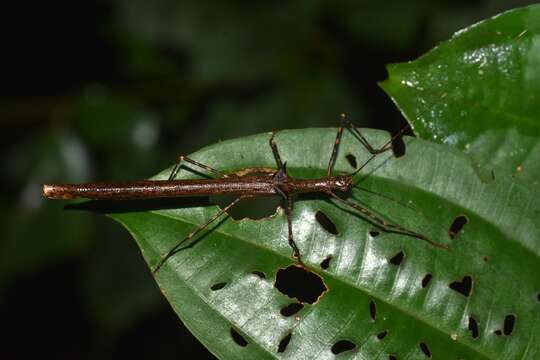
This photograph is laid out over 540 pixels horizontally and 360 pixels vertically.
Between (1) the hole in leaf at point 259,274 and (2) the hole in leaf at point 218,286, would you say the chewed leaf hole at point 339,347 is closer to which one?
(1) the hole in leaf at point 259,274

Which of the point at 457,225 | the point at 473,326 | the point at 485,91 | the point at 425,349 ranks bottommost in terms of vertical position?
the point at 425,349

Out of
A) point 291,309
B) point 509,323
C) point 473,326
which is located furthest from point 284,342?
point 509,323

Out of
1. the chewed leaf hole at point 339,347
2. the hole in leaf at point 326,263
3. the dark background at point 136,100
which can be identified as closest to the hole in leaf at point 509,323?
the chewed leaf hole at point 339,347

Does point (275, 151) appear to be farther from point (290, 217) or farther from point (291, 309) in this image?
point (291, 309)

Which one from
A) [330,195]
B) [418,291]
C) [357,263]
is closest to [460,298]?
[418,291]

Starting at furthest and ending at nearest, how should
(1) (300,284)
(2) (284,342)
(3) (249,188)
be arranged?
(3) (249,188) < (1) (300,284) < (2) (284,342)

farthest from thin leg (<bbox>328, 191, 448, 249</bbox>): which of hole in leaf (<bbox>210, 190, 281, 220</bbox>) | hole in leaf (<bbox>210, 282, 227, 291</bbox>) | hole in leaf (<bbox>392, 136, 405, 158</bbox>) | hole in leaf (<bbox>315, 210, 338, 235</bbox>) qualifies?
hole in leaf (<bbox>210, 190, 281, 220</bbox>)

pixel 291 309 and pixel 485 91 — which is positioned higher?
pixel 485 91
